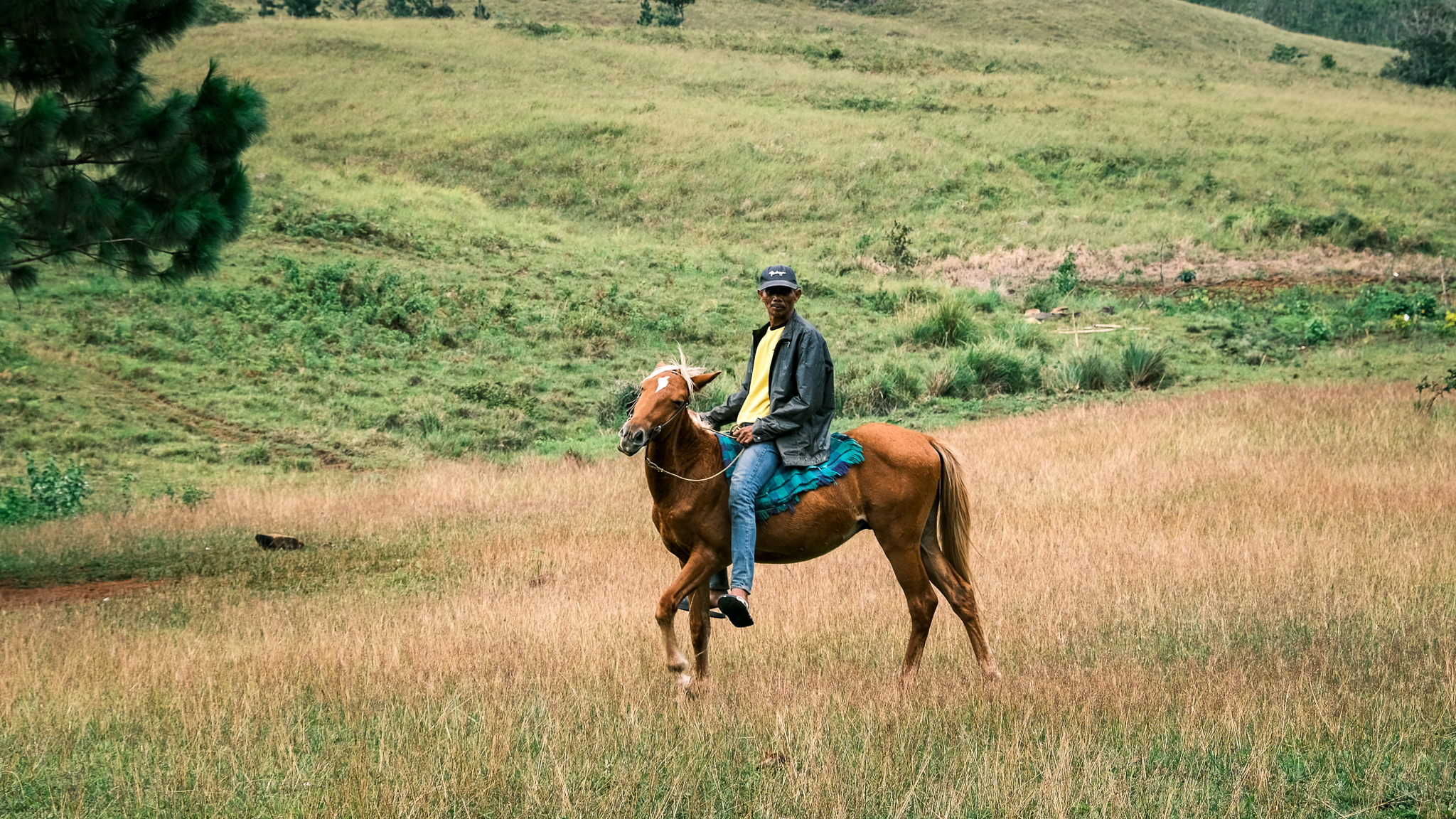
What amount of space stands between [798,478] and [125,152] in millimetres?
8449

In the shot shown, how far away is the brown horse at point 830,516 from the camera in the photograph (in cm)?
674

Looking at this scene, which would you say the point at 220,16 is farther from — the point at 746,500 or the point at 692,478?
the point at 746,500

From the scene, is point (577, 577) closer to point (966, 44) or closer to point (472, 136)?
point (472, 136)

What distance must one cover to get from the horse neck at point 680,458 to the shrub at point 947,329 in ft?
58.6

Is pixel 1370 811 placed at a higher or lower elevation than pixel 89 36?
lower

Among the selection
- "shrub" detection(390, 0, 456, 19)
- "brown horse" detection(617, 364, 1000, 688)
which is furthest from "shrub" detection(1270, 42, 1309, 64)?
"brown horse" detection(617, 364, 1000, 688)

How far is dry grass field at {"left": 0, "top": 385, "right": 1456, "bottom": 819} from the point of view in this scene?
17.1 feet

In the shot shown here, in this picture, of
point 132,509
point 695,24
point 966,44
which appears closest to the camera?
point 132,509

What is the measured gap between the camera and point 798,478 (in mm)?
6883

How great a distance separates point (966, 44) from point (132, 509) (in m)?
60.3

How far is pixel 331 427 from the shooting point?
19641mm

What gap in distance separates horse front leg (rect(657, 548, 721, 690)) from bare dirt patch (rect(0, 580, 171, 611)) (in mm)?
6550

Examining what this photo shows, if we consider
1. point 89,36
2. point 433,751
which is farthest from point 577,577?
point 89,36

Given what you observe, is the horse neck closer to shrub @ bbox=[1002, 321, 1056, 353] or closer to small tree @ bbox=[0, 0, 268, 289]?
→ small tree @ bbox=[0, 0, 268, 289]
